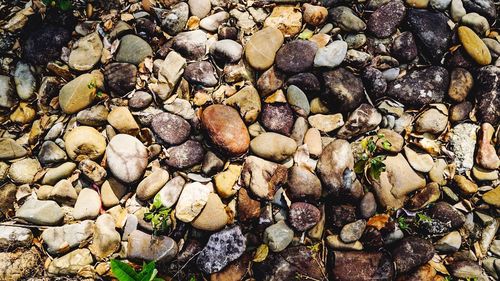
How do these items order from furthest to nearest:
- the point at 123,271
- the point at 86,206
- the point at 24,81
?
the point at 24,81 → the point at 86,206 → the point at 123,271

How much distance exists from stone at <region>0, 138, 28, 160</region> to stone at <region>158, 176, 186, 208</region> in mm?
1305

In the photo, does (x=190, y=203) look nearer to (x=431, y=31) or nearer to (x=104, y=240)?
(x=104, y=240)

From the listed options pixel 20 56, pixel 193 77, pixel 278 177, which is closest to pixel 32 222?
pixel 20 56

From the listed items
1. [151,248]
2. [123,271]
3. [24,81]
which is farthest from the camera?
[24,81]

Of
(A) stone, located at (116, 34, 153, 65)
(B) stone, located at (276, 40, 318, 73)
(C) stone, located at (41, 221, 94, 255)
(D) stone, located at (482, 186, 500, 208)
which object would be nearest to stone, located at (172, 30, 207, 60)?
(A) stone, located at (116, 34, 153, 65)

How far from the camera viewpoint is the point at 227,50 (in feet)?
10.9

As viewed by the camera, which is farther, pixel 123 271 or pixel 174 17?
pixel 174 17

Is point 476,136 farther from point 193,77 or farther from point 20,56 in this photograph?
point 20,56

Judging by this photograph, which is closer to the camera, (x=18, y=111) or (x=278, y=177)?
(x=278, y=177)

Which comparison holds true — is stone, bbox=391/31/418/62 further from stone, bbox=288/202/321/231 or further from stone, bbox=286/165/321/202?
stone, bbox=288/202/321/231

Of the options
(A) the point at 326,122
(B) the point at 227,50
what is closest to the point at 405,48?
(A) the point at 326,122

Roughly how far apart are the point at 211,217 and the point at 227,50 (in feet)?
4.67

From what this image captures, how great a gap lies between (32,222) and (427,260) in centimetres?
327

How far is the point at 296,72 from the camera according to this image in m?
3.29
